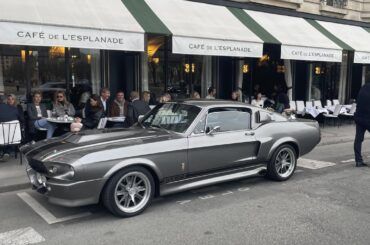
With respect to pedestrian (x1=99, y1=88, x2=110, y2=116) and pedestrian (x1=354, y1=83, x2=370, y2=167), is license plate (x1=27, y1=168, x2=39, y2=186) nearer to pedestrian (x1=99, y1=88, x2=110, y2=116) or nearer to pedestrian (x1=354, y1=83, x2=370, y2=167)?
pedestrian (x1=99, y1=88, x2=110, y2=116)

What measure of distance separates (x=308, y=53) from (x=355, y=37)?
14.6ft

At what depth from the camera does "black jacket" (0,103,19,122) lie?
27.3ft

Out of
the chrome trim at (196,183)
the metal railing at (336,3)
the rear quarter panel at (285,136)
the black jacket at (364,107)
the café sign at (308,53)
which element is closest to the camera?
the chrome trim at (196,183)

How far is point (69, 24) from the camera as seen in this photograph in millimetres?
8008

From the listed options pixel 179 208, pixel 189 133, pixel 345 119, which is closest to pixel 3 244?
pixel 179 208

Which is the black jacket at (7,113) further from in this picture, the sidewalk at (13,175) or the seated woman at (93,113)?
the seated woman at (93,113)

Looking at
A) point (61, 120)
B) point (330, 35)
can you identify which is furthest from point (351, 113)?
point (61, 120)

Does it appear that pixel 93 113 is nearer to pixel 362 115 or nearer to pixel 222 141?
pixel 222 141

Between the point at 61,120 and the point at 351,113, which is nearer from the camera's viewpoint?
the point at 61,120

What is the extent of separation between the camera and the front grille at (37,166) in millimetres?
4918

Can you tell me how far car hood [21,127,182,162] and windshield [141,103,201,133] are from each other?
190mm

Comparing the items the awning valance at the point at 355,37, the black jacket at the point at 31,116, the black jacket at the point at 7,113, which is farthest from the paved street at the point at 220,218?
the awning valance at the point at 355,37

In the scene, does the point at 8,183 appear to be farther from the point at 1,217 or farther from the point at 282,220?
the point at 282,220

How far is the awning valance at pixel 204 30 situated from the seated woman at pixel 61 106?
2.97 metres
